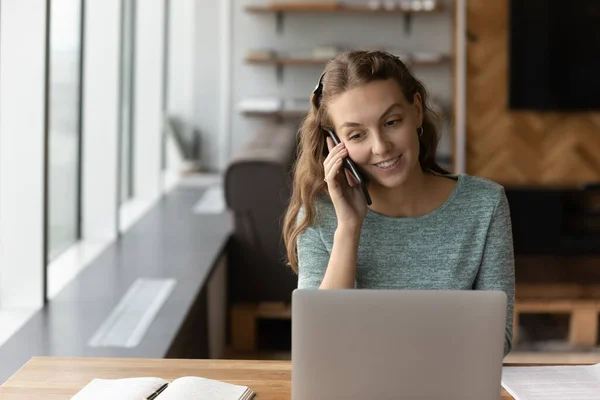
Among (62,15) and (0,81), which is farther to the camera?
(62,15)

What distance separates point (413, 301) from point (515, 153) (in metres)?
4.57

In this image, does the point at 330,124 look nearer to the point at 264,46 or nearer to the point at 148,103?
the point at 148,103

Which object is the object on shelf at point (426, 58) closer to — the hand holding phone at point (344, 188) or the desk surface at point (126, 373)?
the hand holding phone at point (344, 188)

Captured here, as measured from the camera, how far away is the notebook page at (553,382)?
65.6 inches

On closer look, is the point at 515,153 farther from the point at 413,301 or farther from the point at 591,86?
the point at 413,301

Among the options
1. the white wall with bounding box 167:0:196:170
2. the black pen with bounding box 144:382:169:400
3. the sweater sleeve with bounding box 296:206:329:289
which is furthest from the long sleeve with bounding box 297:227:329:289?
the white wall with bounding box 167:0:196:170

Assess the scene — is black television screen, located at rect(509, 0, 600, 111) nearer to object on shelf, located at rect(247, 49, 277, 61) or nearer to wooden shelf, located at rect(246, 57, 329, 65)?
wooden shelf, located at rect(246, 57, 329, 65)

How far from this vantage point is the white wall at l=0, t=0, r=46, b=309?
2.97 metres

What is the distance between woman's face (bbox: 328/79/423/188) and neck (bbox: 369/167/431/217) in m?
0.10

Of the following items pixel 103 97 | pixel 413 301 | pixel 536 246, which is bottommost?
pixel 536 246

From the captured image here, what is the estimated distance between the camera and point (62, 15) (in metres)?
3.90

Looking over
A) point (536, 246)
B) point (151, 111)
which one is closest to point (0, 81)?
point (151, 111)

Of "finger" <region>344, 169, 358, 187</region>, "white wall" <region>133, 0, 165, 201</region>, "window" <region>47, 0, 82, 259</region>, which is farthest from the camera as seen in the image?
"white wall" <region>133, 0, 165, 201</region>

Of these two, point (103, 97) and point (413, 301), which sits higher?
point (103, 97)
